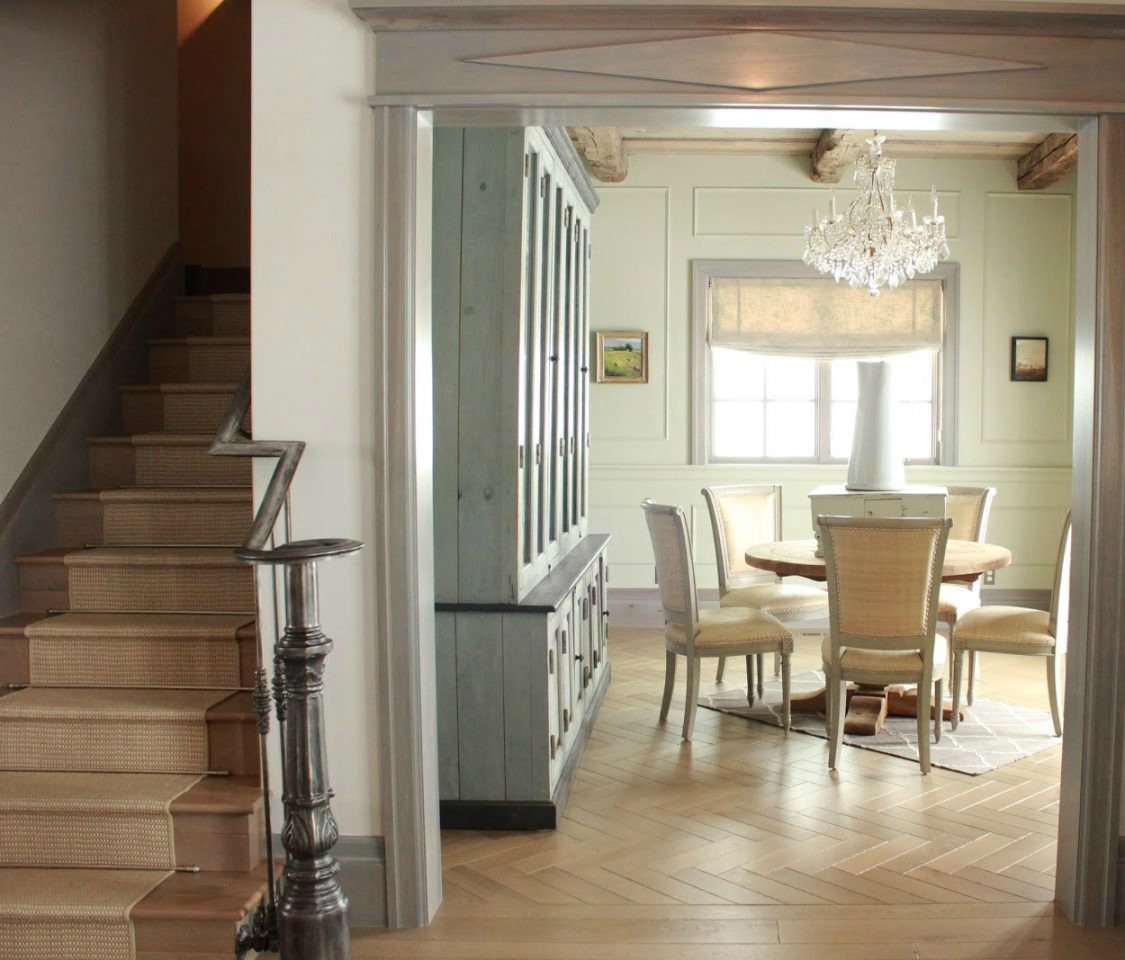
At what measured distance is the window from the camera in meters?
7.76

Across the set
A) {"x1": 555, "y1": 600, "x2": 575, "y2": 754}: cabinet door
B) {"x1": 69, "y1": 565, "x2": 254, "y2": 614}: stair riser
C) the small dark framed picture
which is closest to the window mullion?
the small dark framed picture

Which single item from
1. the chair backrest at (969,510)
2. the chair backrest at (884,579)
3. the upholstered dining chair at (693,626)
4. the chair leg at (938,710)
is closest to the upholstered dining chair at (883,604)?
the chair backrest at (884,579)

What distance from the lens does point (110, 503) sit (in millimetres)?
3936

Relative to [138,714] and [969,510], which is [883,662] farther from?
[138,714]

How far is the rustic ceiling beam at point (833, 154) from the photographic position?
262 inches

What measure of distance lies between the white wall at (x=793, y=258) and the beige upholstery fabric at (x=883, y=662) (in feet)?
10.7

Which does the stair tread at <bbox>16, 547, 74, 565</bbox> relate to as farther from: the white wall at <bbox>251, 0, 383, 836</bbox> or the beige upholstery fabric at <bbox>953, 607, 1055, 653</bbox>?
the beige upholstery fabric at <bbox>953, 607, 1055, 653</bbox>

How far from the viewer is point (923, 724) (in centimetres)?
446

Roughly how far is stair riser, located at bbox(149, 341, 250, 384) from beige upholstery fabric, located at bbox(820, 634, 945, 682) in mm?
2634

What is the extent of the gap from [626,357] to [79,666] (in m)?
4.97

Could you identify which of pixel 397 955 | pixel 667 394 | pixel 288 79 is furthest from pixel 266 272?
pixel 667 394

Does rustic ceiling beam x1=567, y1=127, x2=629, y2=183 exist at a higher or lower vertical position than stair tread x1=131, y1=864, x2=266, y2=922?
higher

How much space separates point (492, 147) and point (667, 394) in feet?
13.6

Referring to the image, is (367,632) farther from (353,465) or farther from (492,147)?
(492,147)
